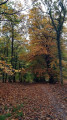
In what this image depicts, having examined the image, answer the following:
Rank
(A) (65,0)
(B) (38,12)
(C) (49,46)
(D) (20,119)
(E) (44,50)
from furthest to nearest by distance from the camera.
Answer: (C) (49,46) < (E) (44,50) < (B) (38,12) < (A) (65,0) < (D) (20,119)

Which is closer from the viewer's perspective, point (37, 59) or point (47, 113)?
point (47, 113)

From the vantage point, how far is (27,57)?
18094 mm

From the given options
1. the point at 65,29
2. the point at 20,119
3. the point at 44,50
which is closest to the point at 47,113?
the point at 20,119

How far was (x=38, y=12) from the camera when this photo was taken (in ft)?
46.2

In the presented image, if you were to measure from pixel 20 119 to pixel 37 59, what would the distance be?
609 inches

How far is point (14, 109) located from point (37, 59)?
1465 cm

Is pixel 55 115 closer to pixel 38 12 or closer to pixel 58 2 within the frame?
pixel 58 2

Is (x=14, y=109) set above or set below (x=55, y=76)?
above

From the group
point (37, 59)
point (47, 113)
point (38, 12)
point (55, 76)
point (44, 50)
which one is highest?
point (38, 12)

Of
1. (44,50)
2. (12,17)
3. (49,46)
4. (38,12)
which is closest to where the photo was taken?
(12,17)

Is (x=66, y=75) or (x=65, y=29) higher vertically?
(x=65, y=29)

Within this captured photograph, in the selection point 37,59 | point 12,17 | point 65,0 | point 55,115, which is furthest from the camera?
point 37,59

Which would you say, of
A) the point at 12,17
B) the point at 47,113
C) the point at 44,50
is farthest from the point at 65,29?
the point at 47,113

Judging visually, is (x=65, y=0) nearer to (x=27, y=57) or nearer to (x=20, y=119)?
(x=27, y=57)
